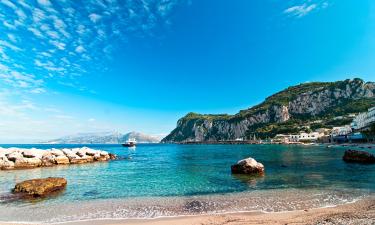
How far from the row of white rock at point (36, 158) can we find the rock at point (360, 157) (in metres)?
58.5

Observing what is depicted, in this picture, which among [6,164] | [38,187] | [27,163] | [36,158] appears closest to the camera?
[38,187]

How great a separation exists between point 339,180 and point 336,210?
47.4 ft

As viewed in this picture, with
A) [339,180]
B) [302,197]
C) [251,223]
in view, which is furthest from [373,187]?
[251,223]

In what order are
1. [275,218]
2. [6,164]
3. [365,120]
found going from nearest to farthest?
[275,218] < [6,164] < [365,120]

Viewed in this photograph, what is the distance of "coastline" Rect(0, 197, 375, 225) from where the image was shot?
14044mm

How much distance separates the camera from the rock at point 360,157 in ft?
153

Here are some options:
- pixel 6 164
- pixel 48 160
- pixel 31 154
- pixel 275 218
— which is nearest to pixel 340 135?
pixel 48 160

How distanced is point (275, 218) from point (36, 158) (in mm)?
54366

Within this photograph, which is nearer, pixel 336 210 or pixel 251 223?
pixel 251 223

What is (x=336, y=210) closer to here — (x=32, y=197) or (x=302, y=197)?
(x=302, y=197)

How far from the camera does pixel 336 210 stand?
1666 cm

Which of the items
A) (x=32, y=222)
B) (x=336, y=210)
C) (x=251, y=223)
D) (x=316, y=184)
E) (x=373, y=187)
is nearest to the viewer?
(x=251, y=223)

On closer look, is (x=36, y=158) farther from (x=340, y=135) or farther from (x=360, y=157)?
(x=340, y=135)

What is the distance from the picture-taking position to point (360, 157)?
48250mm
